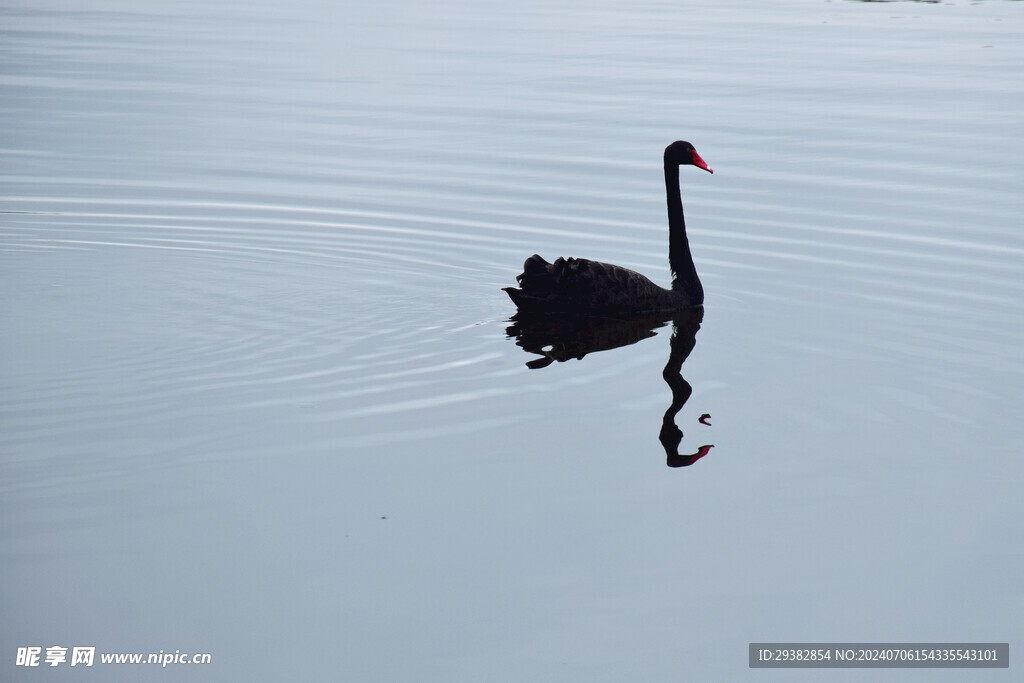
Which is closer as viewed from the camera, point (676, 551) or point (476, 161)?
point (676, 551)

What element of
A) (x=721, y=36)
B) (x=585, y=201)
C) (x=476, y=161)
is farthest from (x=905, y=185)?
(x=721, y=36)

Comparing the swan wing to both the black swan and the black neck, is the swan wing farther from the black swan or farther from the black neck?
the black neck

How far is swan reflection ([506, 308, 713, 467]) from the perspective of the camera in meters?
7.67

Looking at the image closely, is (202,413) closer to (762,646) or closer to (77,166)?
(762,646)

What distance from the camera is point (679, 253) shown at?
30.3ft

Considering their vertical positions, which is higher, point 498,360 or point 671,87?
point 671,87

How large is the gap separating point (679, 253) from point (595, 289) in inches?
36.7

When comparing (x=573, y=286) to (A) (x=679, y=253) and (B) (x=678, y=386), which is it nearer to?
(A) (x=679, y=253)

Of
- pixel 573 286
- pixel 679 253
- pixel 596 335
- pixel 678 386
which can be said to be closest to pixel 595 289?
pixel 573 286

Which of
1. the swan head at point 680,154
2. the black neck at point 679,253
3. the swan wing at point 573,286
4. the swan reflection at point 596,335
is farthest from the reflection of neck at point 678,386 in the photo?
the swan head at point 680,154

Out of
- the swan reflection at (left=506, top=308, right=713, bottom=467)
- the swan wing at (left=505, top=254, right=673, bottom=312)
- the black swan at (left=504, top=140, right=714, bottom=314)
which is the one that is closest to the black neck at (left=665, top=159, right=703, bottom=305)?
the black swan at (left=504, top=140, right=714, bottom=314)

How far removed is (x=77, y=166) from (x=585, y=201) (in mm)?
4690

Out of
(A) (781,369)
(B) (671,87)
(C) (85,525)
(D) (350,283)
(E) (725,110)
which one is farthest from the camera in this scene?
(B) (671,87)

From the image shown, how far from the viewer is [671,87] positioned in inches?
693
